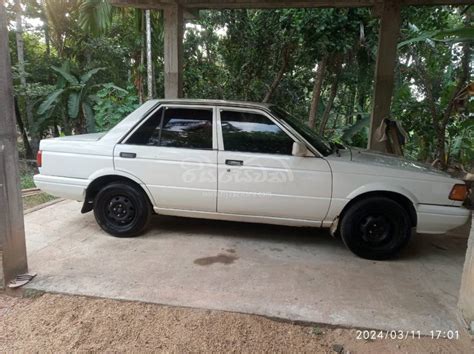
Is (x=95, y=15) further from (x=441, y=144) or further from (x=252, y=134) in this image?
(x=441, y=144)

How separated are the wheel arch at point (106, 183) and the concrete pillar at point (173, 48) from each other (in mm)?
2729

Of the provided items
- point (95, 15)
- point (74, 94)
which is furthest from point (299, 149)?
point (74, 94)

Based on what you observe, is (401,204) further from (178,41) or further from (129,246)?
(178,41)

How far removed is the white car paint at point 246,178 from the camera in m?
3.80

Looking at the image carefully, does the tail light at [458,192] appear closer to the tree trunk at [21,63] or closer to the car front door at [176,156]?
the car front door at [176,156]

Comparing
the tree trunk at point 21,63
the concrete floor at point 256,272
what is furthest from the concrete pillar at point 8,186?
the tree trunk at point 21,63

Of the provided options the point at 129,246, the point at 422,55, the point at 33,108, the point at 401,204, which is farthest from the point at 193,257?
the point at 33,108

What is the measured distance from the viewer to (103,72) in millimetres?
11836

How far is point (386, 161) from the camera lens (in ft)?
13.4

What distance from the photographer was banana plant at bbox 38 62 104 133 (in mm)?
9562

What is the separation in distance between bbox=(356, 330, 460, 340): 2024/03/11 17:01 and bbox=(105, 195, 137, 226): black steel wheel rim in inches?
114

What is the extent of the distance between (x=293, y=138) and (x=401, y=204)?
1.40 metres

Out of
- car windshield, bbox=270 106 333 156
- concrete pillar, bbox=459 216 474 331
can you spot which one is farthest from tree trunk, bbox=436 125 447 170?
concrete pillar, bbox=459 216 474 331

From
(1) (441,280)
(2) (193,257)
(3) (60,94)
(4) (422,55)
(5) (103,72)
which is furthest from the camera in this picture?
(5) (103,72)
